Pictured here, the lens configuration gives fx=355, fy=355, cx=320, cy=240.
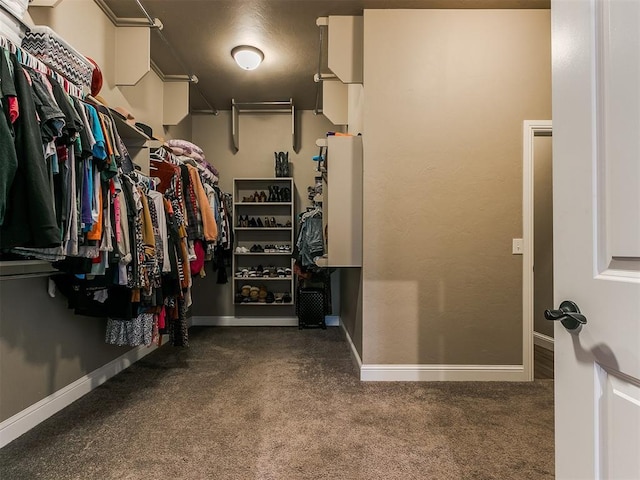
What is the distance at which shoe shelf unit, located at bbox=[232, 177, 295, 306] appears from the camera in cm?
435

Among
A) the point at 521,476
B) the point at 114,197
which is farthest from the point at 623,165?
the point at 114,197

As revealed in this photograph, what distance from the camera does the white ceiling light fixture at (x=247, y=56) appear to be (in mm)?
3100

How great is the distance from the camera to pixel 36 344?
1904 millimetres

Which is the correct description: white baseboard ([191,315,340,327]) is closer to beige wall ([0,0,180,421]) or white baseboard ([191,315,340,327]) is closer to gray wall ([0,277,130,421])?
beige wall ([0,0,180,421])

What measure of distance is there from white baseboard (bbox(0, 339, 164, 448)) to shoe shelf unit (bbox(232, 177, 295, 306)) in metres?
1.70

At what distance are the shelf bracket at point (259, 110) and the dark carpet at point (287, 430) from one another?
112 inches

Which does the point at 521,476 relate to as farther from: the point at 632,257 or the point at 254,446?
the point at 632,257

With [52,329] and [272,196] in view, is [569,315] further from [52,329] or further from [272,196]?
[272,196]

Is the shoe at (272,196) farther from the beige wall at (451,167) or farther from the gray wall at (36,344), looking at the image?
the gray wall at (36,344)

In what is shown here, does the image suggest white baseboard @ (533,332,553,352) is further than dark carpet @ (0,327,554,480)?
Yes

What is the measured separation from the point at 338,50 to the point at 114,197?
6.14 feet

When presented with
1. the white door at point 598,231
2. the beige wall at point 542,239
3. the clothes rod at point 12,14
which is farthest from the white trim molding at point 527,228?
the clothes rod at point 12,14

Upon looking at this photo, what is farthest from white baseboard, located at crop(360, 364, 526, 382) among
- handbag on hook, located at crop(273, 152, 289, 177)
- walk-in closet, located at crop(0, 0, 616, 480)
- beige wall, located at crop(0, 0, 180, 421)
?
handbag on hook, located at crop(273, 152, 289, 177)

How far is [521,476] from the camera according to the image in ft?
4.80
